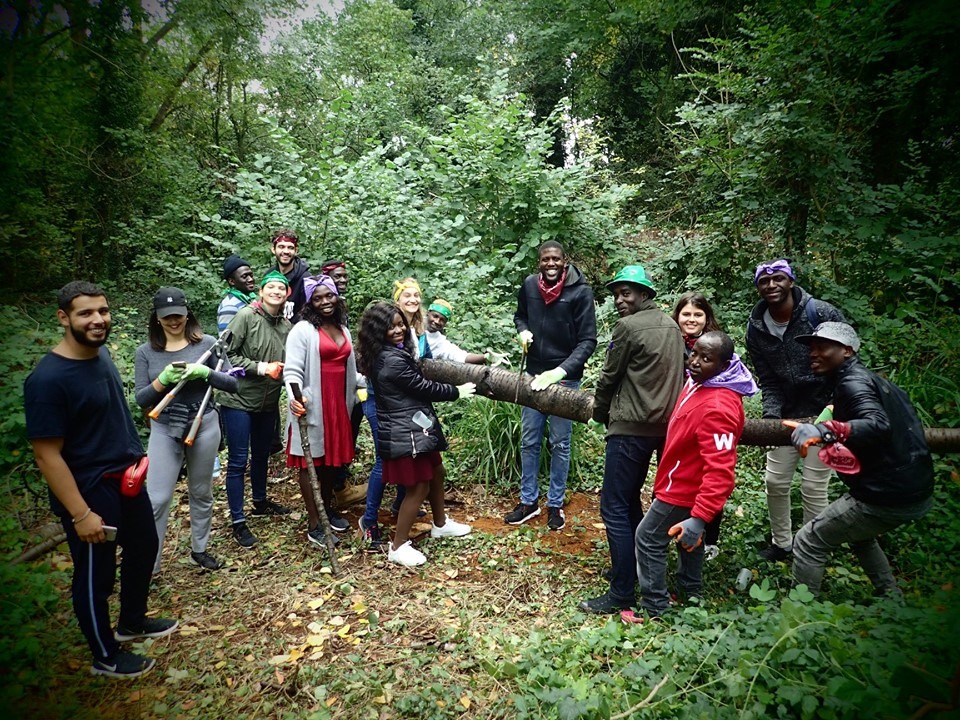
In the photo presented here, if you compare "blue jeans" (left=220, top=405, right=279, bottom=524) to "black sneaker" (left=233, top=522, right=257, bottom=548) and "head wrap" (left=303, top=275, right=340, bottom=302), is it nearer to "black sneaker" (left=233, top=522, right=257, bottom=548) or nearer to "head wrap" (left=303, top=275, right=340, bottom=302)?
"black sneaker" (left=233, top=522, right=257, bottom=548)

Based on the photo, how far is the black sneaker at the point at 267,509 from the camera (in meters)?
4.89

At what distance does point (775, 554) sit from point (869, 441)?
161cm

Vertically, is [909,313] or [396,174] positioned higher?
[396,174]

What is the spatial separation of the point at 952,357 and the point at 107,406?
22.2 ft

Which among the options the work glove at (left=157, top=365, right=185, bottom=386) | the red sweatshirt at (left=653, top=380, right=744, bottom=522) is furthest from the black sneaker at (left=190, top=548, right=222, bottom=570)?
the red sweatshirt at (left=653, top=380, right=744, bottom=522)

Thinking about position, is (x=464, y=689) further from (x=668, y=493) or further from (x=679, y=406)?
(x=679, y=406)

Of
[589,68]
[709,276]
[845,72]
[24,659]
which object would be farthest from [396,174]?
[589,68]

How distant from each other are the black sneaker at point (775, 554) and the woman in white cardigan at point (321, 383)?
3.38m

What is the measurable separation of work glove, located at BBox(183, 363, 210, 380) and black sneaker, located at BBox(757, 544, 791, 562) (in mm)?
4333

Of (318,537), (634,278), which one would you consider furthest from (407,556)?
(634,278)

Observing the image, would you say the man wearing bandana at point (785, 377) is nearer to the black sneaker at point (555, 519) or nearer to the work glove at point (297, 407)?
the black sneaker at point (555, 519)

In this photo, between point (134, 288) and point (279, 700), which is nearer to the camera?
point (279, 700)

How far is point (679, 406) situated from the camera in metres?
3.13

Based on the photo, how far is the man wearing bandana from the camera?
3.77 metres
